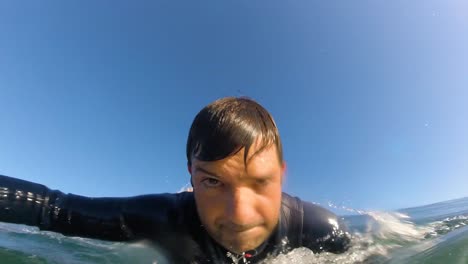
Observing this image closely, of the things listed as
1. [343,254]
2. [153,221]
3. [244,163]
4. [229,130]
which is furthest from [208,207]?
[343,254]

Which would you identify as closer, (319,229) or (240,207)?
(240,207)

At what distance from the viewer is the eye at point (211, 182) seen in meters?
2.13

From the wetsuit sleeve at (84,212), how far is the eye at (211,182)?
2.51ft

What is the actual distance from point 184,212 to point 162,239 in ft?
0.97

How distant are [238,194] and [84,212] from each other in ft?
4.19

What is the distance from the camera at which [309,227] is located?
9.68 ft

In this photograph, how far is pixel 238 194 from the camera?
81.3 inches

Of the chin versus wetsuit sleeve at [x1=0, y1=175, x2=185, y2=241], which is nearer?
the chin

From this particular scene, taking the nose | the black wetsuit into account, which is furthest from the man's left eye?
the black wetsuit

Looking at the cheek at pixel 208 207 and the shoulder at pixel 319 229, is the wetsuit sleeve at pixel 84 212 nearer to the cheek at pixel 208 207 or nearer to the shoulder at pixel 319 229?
the cheek at pixel 208 207

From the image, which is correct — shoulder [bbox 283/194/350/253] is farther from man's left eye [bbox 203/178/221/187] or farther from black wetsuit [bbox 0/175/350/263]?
man's left eye [bbox 203/178/221/187]

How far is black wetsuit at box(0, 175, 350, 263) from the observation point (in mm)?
2572

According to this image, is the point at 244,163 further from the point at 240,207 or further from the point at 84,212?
the point at 84,212

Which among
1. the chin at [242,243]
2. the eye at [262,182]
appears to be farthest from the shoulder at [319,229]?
the eye at [262,182]
